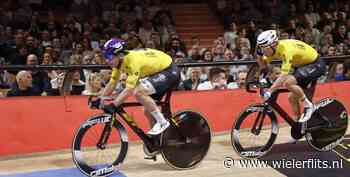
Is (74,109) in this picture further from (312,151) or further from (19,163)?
(312,151)

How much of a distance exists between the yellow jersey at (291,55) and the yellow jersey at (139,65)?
4.20ft

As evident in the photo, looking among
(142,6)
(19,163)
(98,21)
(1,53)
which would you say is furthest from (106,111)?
(142,6)

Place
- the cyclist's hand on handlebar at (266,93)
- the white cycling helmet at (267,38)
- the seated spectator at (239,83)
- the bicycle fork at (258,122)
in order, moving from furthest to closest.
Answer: the seated spectator at (239,83), the bicycle fork at (258,122), the cyclist's hand on handlebar at (266,93), the white cycling helmet at (267,38)

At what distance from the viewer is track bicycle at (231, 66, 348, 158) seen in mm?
7043

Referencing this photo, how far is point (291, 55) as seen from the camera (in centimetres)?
684

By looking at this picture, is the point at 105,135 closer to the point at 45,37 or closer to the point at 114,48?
the point at 114,48

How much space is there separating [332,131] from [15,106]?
3.93 meters

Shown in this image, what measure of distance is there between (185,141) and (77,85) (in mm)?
1954

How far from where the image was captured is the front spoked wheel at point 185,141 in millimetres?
6662

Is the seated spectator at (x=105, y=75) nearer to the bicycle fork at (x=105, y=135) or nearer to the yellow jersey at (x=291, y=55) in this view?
the bicycle fork at (x=105, y=135)

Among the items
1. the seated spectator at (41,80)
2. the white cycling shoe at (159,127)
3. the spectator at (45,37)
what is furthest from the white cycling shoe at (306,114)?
the spectator at (45,37)

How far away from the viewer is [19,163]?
7.03 m

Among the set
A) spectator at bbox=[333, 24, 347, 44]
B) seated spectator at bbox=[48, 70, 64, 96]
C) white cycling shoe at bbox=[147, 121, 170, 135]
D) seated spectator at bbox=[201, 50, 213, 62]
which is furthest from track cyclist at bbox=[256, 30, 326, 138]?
spectator at bbox=[333, 24, 347, 44]

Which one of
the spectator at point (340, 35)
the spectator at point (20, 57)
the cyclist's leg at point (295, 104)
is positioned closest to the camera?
the cyclist's leg at point (295, 104)
